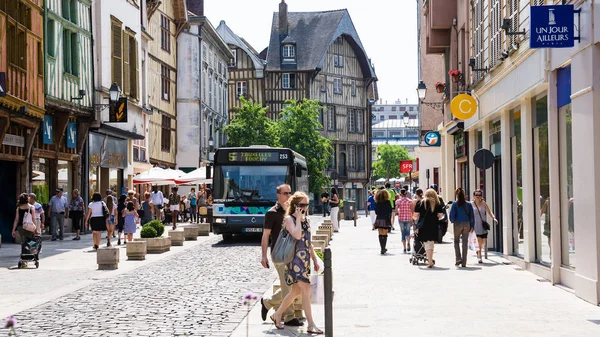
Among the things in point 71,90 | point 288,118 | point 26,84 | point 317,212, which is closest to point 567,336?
point 26,84

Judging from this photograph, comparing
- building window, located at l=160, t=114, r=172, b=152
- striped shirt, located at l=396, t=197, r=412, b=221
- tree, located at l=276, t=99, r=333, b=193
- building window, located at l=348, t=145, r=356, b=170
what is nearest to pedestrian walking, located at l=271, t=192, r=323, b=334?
striped shirt, located at l=396, t=197, r=412, b=221

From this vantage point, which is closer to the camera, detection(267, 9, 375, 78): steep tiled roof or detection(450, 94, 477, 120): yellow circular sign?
detection(450, 94, 477, 120): yellow circular sign

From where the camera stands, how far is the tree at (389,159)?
139 meters

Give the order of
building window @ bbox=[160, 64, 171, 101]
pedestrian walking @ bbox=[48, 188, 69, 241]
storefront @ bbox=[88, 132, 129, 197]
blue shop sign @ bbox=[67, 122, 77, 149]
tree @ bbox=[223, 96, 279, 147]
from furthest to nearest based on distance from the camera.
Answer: tree @ bbox=[223, 96, 279, 147], building window @ bbox=[160, 64, 171, 101], storefront @ bbox=[88, 132, 129, 197], blue shop sign @ bbox=[67, 122, 77, 149], pedestrian walking @ bbox=[48, 188, 69, 241]

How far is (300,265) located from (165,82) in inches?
1729

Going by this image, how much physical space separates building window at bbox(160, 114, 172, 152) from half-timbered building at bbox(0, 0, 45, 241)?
2364 centimetres

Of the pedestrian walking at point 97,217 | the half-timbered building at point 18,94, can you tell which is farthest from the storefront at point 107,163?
the pedestrian walking at point 97,217

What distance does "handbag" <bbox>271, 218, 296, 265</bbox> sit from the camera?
998 centimetres

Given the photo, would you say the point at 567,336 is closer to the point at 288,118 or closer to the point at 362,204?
the point at 288,118

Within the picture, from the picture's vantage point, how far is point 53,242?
1101 inches

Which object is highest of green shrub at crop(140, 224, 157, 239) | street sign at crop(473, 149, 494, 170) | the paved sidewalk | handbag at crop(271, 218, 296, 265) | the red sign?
the red sign

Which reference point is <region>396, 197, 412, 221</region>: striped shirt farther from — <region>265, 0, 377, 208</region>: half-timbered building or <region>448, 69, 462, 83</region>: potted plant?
<region>265, 0, 377, 208</region>: half-timbered building

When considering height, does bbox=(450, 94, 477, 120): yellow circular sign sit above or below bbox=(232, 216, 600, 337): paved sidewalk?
above

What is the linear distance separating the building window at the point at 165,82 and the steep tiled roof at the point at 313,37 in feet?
76.6
